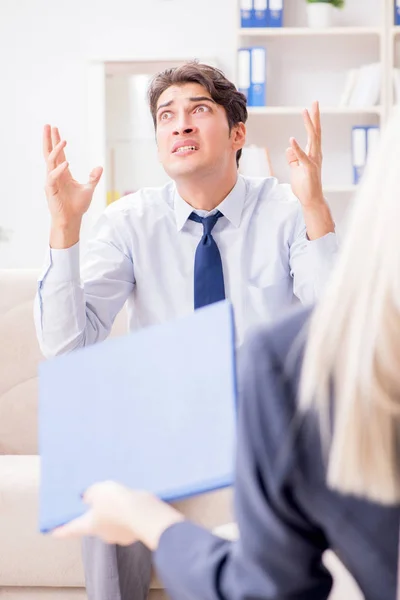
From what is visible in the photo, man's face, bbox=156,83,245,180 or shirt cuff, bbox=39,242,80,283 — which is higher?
man's face, bbox=156,83,245,180

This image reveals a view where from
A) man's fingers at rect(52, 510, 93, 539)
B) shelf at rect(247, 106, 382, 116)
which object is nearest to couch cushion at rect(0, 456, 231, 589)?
man's fingers at rect(52, 510, 93, 539)

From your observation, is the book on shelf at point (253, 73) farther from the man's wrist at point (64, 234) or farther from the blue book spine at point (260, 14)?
the man's wrist at point (64, 234)

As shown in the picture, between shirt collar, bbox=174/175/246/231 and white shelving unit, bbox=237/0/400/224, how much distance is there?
2807 millimetres

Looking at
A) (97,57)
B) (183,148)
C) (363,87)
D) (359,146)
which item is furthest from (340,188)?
(183,148)

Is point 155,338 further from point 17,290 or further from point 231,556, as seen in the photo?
point 17,290

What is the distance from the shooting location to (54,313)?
1.93m

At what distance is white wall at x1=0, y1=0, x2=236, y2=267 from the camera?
4.99 meters

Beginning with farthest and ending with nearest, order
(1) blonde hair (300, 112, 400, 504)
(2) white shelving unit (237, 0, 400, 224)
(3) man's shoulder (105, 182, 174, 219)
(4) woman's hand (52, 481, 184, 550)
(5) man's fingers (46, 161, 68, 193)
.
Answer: (2) white shelving unit (237, 0, 400, 224) < (3) man's shoulder (105, 182, 174, 219) < (5) man's fingers (46, 161, 68, 193) < (4) woman's hand (52, 481, 184, 550) < (1) blonde hair (300, 112, 400, 504)

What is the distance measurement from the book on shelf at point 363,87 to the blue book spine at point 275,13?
0.46 m

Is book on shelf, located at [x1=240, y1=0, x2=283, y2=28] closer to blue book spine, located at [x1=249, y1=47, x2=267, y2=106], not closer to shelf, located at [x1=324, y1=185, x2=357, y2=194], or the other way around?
blue book spine, located at [x1=249, y1=47, x2=267, y2=106]

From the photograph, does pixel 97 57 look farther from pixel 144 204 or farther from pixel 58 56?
pixel 144 204

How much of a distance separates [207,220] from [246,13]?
114 inches

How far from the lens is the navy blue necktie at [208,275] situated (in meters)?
2.12

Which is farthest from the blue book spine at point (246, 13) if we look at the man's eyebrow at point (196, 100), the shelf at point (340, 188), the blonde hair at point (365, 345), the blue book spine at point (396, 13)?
the blonde hair at point (365, 345)
